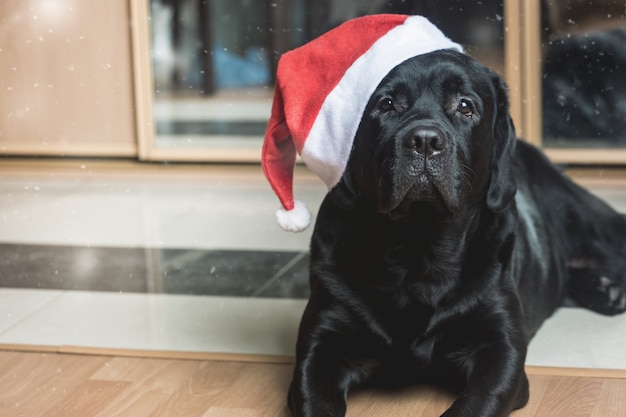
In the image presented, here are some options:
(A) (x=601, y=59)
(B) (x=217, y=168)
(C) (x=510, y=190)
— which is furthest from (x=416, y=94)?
(B) (x=217, y=168)

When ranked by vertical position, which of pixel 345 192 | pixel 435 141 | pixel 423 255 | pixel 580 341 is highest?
pixel 435 141

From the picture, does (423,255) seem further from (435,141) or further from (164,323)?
(164,323)

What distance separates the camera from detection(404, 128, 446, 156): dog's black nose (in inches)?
69.1

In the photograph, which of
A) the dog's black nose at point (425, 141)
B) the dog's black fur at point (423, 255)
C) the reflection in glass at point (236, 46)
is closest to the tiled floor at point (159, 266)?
the reflection in glass at point (236, 46)

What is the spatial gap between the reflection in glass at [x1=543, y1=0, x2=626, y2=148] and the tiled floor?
188 millimetres

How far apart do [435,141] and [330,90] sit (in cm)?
23

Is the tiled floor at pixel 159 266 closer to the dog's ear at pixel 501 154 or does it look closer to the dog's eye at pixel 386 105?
the dog's ear at pixel 501 154

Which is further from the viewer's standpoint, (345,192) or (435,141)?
(345,192)

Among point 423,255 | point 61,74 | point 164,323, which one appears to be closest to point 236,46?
point 61,74

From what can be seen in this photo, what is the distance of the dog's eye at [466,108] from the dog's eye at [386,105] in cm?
12

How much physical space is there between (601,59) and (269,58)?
95 centimetres

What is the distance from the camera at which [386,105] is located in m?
1.87

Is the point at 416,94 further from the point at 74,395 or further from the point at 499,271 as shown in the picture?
the point at 74,395

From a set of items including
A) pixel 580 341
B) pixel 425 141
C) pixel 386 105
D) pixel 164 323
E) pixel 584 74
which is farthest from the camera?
pixel 584 74
